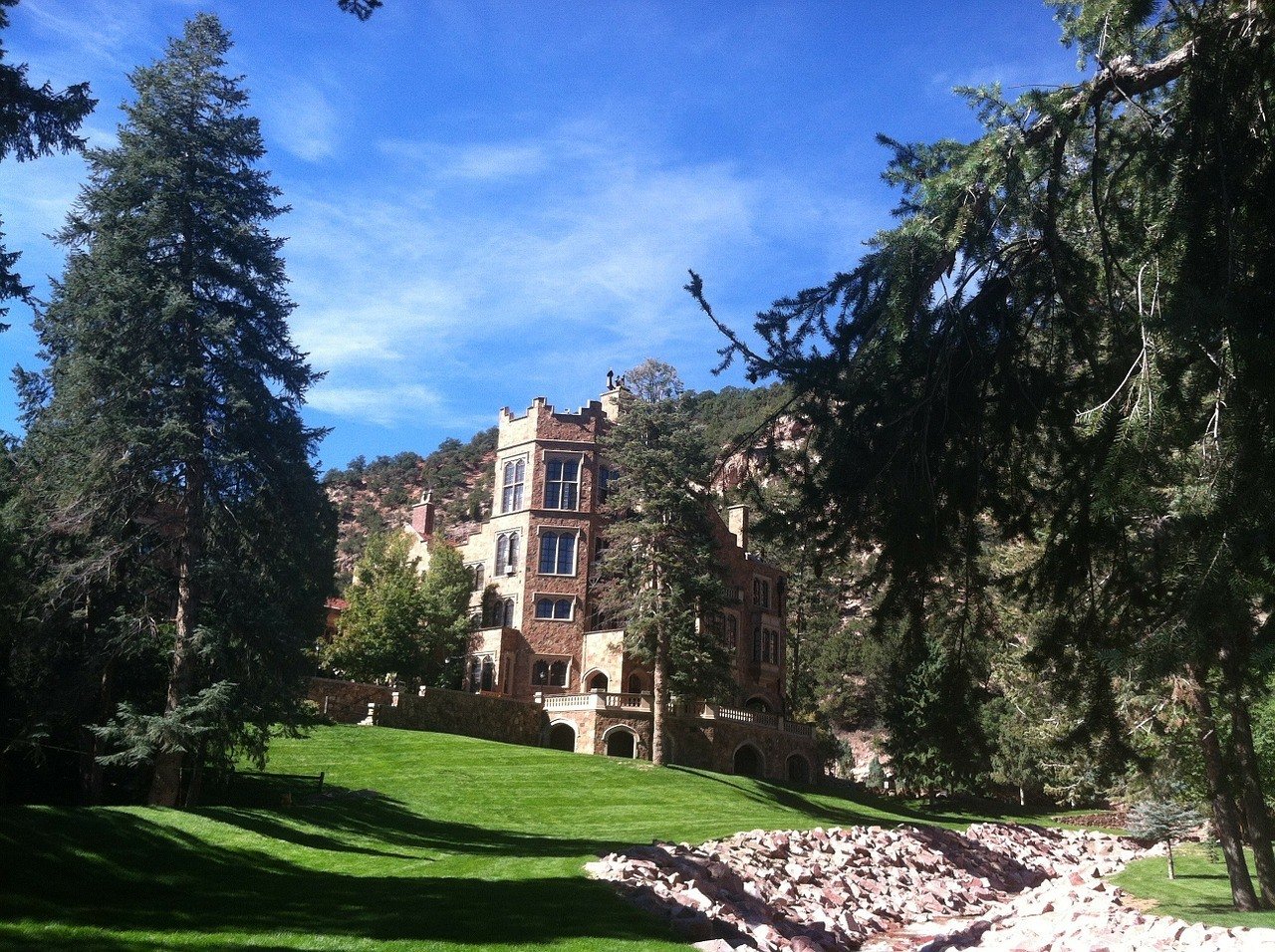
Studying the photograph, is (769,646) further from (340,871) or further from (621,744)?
(340,871)

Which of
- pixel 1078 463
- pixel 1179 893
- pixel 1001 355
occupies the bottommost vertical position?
pixel 1179 893

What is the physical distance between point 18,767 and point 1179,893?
24.6m

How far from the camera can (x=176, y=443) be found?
2105cm

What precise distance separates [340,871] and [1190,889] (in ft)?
63.6

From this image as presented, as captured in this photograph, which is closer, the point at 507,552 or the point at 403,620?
the point at 403,620

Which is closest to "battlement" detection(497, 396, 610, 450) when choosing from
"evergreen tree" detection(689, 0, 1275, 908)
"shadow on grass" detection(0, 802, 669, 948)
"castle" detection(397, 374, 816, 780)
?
"castle" detection(397, 374, 816, 780)

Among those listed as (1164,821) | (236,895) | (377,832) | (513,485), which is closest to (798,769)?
(513,485)

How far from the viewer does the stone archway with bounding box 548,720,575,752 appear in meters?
44.4

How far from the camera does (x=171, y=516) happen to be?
74.3 ft

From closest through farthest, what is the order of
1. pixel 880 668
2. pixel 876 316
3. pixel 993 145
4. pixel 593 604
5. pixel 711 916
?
pixel 993 145, pixel 876 316, pixel 711 916, pixel 593 604, pixel 880 668

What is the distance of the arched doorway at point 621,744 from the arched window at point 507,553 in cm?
872

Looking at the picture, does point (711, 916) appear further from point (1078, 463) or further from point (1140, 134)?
point (1140, 134)

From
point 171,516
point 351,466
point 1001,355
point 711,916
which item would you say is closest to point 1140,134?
point 1001,355

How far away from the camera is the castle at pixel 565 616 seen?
44594 mm
